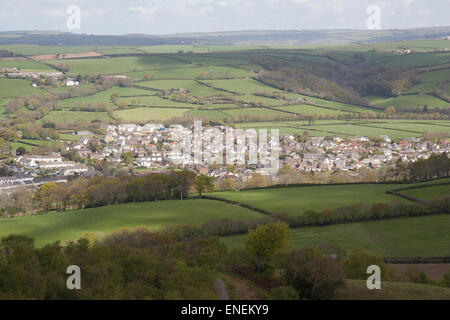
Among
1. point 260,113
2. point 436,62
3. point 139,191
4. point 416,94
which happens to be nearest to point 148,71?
point 260,113

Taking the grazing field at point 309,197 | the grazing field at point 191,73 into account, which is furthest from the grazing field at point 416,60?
the grazing field at point 309,197

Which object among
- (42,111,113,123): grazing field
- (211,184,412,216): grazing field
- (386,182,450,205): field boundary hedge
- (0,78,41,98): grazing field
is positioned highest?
(0,78,41,98): grazing field

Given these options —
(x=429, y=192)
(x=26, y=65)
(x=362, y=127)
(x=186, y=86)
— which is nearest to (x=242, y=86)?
(x=186, y=86)

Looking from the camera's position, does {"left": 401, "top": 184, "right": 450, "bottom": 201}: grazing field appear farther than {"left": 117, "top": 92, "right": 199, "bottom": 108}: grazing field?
No

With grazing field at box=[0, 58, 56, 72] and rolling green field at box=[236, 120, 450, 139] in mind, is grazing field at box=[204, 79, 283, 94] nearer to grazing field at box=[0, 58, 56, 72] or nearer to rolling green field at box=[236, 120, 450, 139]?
rolling green field at box=[236, 120, 450, 139]

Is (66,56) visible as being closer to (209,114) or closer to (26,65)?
(26,65)

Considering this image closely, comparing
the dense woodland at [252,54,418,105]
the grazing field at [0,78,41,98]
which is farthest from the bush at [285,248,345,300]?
the dense woodland at [252,54,418,105]
